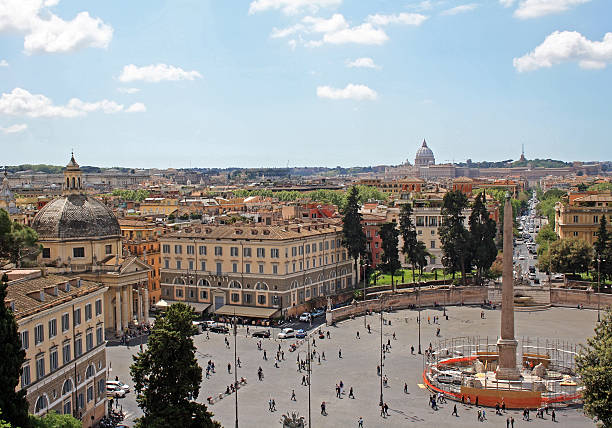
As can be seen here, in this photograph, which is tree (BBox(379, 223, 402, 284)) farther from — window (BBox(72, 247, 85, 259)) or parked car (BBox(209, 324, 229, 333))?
window (BBox(72, 247, 85, 259))

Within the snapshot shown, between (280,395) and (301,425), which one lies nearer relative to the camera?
(301,425)

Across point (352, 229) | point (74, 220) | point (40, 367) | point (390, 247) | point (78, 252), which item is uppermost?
point (74, 220)

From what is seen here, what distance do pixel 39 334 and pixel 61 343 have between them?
7.73ft

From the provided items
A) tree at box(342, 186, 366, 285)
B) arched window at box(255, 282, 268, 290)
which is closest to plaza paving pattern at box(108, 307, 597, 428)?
arched window at box(255, 282, 268, 290)

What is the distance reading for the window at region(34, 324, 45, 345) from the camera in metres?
35.2

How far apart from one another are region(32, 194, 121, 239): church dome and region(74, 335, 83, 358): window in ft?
82.8

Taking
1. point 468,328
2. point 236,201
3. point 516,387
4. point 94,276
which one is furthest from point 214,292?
point 236,201

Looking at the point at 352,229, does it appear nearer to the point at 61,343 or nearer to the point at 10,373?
the point at 61,343

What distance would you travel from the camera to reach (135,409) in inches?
1752

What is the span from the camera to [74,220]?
6425 cm

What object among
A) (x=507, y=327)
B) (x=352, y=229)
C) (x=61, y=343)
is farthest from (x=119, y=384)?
(x=352, y=229)

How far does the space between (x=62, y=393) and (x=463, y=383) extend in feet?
80.5

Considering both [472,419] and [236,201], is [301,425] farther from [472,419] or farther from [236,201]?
[236,201]

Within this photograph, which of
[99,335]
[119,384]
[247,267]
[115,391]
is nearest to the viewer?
[99,335]
